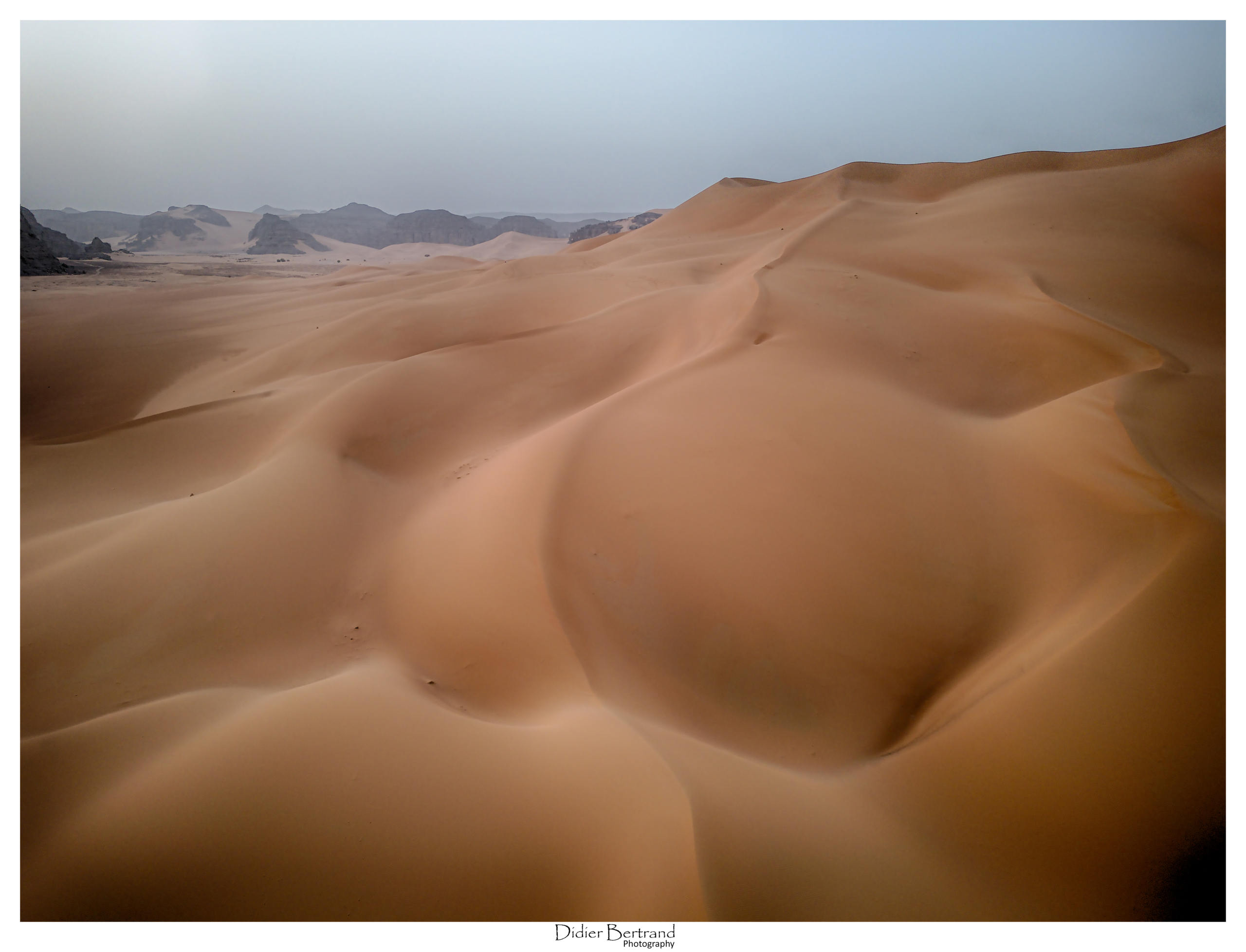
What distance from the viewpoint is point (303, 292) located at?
11312 millimetres

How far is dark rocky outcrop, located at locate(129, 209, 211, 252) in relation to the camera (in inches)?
1425

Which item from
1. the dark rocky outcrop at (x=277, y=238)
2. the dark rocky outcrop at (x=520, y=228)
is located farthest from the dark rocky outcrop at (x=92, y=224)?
the dark rocky outcrop at (x=520, y=228)

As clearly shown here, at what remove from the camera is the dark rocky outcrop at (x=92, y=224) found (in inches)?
1617

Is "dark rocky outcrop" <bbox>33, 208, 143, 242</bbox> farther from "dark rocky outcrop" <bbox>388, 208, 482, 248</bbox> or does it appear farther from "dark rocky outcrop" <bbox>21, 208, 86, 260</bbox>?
"dark rocky outcrop" <bbox>21, 208, 86, 260</bbox>

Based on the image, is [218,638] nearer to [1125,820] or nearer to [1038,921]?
[1038,921]

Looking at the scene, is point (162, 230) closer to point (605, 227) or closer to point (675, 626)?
point (605, 227)

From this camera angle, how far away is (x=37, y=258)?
14812 mm

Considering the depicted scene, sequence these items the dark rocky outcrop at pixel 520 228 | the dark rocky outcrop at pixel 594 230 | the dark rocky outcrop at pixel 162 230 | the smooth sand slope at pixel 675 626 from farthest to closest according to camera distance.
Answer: the dark rocky outcrop at pixel 520 228, the dark rocky outcrop at pixel 162 230, the dark rocky outcrop at pixel 594 230, the smooth sand slope at pixel 675 626

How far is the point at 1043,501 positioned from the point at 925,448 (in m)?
0.61

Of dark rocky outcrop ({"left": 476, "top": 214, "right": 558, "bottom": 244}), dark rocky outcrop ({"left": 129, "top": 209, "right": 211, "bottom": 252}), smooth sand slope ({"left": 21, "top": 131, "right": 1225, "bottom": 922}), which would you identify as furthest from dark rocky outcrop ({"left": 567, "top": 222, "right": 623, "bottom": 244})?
smooth sand slope ({"left": 21, "top": 131, "right": 1225, "bottom": 922})

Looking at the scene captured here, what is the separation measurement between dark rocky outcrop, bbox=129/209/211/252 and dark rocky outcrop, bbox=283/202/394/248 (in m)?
6.74

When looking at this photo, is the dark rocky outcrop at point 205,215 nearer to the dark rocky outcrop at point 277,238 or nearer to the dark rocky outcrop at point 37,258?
the dark rocky outcrop at point 277,238

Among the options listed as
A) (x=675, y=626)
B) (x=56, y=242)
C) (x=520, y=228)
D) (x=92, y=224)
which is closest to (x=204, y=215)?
(x=92, y=224)

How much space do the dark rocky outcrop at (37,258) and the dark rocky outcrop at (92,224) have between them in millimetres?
29029
